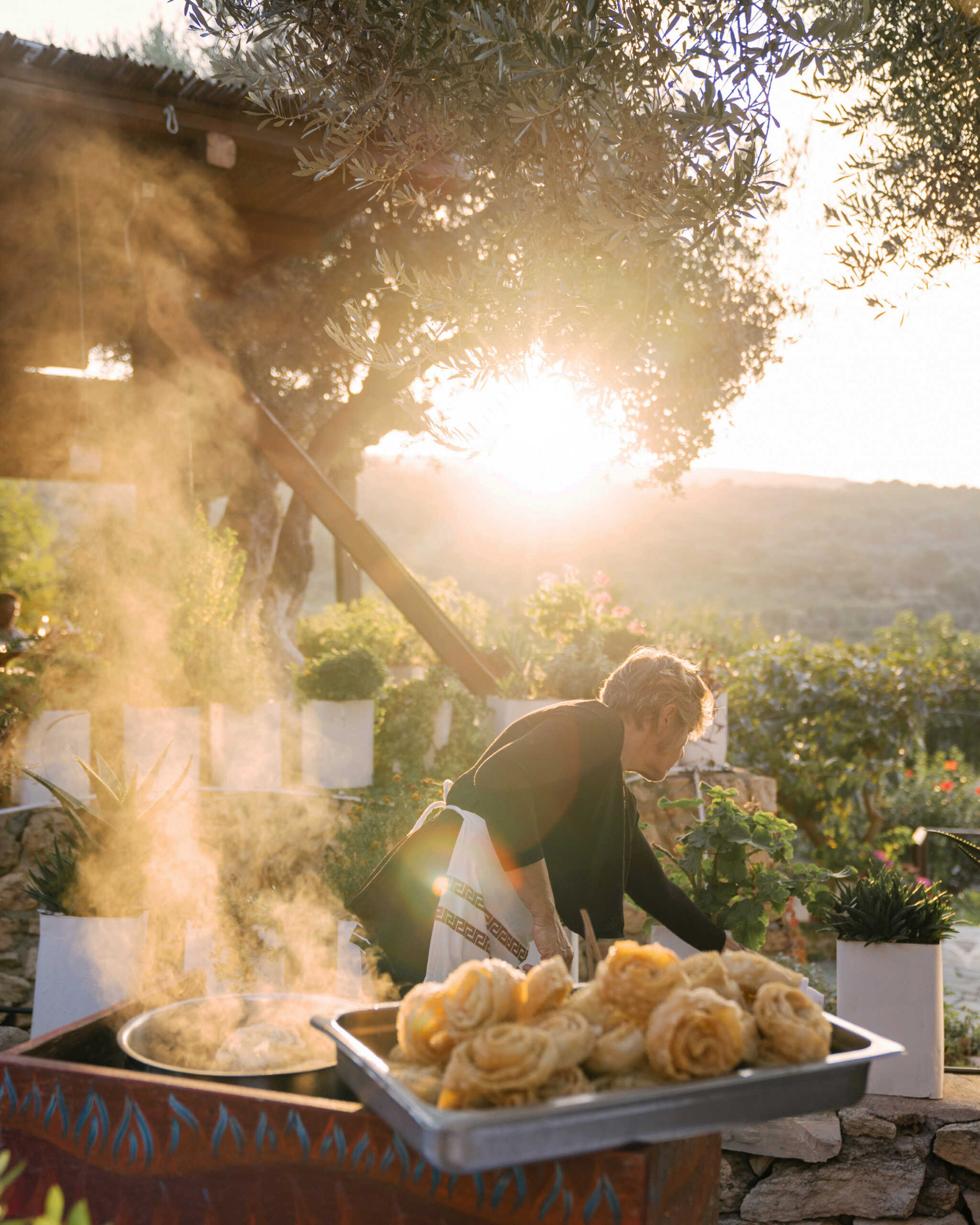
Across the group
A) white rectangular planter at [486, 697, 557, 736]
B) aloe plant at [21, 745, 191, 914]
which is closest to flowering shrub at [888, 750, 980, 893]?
white rectangular planter at [486, 697, 557, 736]

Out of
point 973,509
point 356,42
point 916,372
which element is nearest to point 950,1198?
point 916,372

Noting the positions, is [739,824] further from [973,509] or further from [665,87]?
[973,509]

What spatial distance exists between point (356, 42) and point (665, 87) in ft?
3.27

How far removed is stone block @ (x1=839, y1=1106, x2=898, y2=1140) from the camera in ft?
10.7

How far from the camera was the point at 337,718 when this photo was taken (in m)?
6.84

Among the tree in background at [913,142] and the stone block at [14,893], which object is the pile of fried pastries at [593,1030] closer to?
the tree in background at [913,142]

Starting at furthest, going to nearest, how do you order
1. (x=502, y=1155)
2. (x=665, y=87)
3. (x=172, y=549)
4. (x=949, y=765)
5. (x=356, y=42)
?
(x=949, y=765)
(x=172, y=549)
(x=356, y=42)
(x=665, y=87)
(x=502, y=1155)

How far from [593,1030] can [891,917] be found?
2.14 metres

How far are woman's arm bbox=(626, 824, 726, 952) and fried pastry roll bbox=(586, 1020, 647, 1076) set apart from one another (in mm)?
1490

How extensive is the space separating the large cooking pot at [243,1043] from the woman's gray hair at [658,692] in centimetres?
120

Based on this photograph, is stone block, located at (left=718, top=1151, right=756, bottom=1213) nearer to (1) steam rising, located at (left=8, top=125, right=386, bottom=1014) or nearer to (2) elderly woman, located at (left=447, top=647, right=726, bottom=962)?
(2) elderly woman, located at (left=447, top=647, right=726, bottom=962)

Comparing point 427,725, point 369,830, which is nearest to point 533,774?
point 369,830

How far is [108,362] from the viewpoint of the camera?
425 inches

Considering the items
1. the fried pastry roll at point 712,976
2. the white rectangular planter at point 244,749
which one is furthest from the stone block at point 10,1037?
the fried pastry roll at point 712,976
